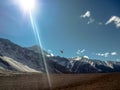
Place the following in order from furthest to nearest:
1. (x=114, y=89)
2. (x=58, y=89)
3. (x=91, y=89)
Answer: (x=58, y=89)
(x=91, y=89)
(x=114, y=89)

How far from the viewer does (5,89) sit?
4278 cm

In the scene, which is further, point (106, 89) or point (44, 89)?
point (44, 89)

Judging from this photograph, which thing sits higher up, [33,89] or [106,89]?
[33,89]

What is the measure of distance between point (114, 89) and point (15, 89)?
778 inches

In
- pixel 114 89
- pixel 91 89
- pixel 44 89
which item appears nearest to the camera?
pixel 114 89

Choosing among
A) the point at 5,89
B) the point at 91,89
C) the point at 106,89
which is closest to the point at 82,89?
the point at 91,89

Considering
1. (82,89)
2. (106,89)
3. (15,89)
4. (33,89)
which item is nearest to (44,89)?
(33,89)

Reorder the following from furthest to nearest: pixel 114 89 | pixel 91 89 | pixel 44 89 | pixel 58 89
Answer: pixel 44 89
pixel 58 89
pixel 91 89
pixel 114 89

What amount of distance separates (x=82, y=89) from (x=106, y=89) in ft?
13.9

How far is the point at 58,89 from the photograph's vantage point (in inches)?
1485

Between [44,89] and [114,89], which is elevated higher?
[44,89]

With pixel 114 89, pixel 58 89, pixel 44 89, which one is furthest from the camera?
pixel 44 89

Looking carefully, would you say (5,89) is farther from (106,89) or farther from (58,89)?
(106,89)

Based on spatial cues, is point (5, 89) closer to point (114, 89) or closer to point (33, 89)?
point (33, 89)
